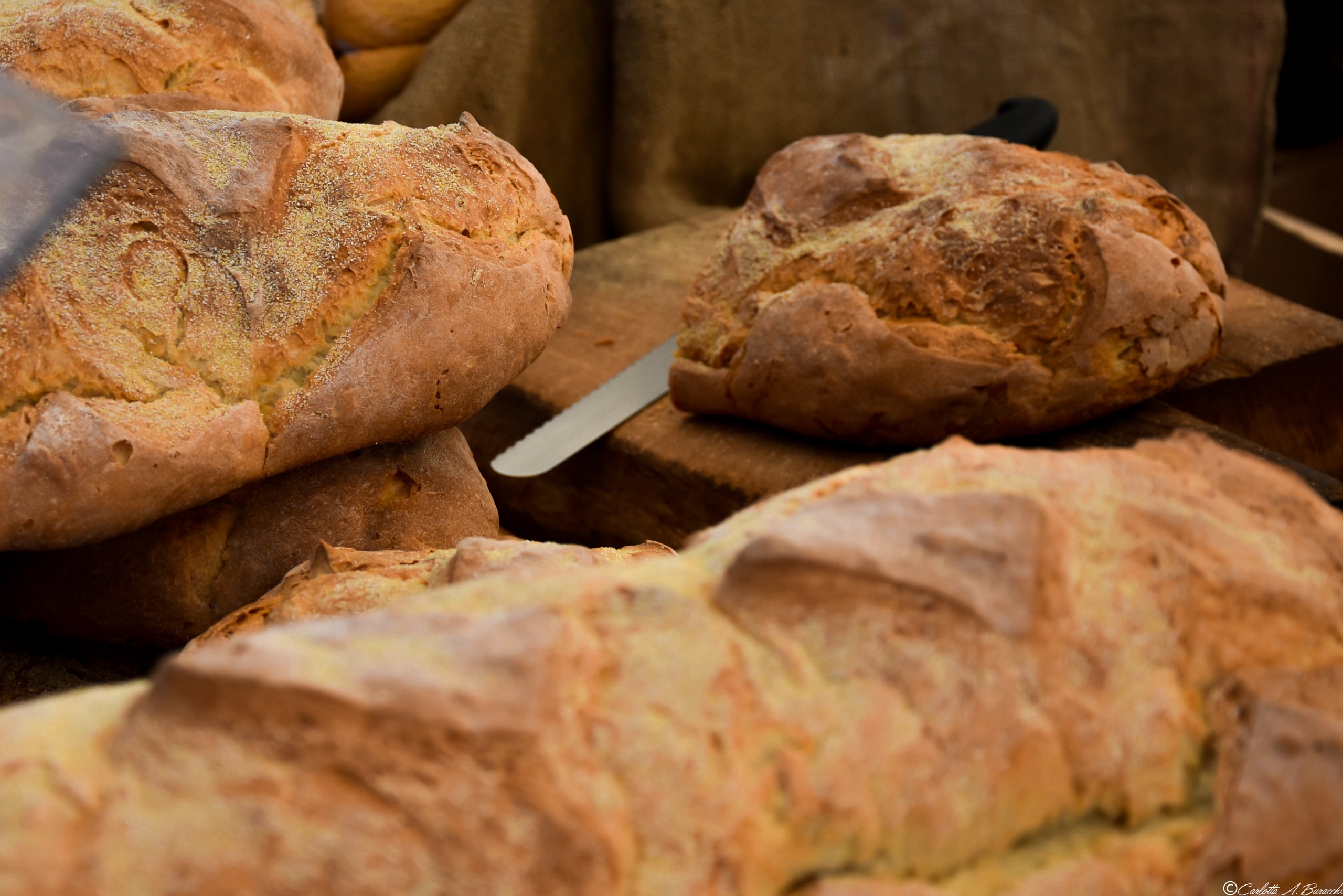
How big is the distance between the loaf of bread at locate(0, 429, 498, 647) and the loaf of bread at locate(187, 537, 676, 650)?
14cm

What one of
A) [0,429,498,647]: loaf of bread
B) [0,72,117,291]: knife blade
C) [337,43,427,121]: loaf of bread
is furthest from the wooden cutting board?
[0,72,117,291]: knife blade

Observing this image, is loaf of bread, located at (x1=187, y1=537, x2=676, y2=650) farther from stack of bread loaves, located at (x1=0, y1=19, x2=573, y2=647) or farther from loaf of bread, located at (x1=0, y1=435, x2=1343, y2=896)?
loaf of bread, located at (x1=0, y1=435, x2=1343, y2=896)

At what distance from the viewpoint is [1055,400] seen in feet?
5.63

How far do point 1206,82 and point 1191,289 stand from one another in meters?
1.61

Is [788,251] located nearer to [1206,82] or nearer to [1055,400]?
[1055,400]

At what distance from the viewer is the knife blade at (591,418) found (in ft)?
6.18

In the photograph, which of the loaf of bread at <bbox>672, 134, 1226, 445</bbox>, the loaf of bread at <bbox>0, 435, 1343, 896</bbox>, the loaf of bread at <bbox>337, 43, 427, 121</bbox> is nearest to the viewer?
the loaf of bread at <bbox>0, 435, 1343, 896</bbox>

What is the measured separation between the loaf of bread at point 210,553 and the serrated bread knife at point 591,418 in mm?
536

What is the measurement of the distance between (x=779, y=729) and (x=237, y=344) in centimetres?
81

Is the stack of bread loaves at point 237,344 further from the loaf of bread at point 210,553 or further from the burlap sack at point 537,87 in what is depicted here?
the burlap sack at point 537,87

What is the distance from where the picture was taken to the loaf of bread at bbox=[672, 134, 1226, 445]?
1683 mm

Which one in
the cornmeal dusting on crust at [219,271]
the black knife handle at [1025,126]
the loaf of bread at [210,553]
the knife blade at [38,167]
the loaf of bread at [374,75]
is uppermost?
the knife blade at [38,167]

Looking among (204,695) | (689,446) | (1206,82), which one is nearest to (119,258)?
(204,695)

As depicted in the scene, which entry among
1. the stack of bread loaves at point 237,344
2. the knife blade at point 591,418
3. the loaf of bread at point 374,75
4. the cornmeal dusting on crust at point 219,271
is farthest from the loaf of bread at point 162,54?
the loaf of bread at point 374,75
